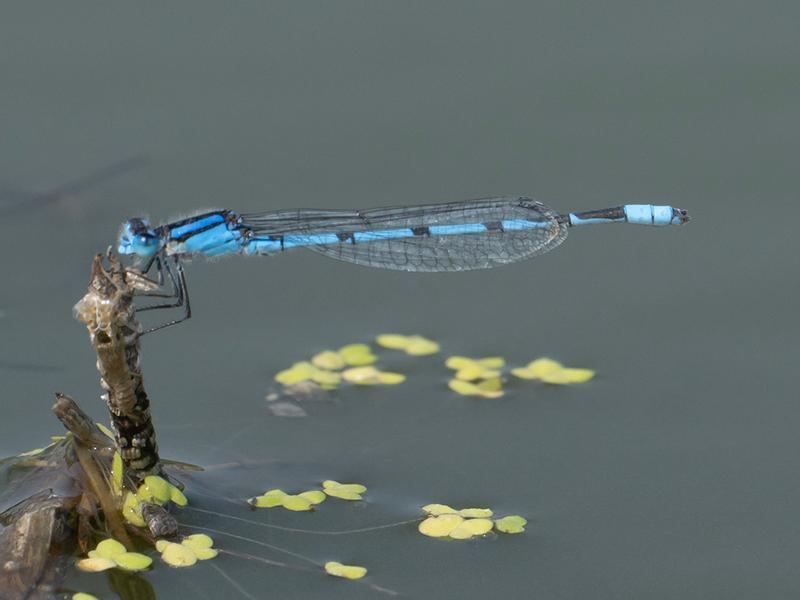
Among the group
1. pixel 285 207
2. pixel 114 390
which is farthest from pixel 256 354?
pixel 114 390

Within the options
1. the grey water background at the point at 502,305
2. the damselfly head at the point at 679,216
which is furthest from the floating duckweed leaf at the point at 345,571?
the damselfly head at the point at 679,216

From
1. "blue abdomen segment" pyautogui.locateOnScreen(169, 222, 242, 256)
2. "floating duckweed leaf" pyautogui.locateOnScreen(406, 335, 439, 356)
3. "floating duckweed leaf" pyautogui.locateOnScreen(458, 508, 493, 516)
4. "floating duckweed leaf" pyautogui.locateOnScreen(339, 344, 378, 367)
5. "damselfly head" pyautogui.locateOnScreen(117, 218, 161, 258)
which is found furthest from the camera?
"floating duckweed leaf" pyautogui.locateOnScreen(406, 335, 439, 356)

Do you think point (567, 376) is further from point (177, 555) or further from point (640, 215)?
point (177, 555)

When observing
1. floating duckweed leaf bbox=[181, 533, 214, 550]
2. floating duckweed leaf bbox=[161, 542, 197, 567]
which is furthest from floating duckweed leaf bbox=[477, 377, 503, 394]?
floating duckweed leaf bbox=[161, 542, 197, 567]

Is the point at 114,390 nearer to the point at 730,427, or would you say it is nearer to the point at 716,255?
the point at 730,427

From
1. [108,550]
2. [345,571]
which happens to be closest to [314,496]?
[345,571]

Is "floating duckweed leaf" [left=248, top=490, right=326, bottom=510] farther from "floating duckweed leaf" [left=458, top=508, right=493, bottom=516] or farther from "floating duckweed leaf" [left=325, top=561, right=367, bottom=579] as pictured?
"floating duckweed leaf" [left=458, top=508, right=493, bottom=516]
